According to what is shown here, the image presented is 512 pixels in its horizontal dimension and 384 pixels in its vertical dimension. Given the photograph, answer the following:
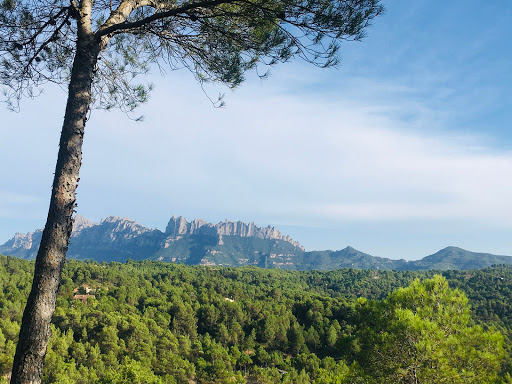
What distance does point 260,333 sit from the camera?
39219 mm

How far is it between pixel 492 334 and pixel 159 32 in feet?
24.3

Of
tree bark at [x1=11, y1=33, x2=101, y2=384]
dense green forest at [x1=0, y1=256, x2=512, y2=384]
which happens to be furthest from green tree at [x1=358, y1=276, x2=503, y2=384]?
tree bark at [x1=11, y1=33, x2=101, y2=384]

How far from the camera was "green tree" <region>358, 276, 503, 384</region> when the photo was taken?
5441 mm

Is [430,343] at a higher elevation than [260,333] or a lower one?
higher

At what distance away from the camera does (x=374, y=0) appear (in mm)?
3596

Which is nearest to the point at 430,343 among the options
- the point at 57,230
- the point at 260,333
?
the point at 57,230

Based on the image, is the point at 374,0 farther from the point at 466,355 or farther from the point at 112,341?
the point at 112,341

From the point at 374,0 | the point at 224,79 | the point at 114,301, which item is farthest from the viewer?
the point at 114,301

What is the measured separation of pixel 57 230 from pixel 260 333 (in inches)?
1589

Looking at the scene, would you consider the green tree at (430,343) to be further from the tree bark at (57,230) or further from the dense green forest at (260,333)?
the tree bark at (57,230)

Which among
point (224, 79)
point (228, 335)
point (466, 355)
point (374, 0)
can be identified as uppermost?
point (374, 0)

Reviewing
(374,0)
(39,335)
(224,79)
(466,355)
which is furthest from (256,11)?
(466,355)

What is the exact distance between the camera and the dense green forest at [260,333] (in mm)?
5758

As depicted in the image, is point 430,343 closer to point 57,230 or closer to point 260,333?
point 57,230
